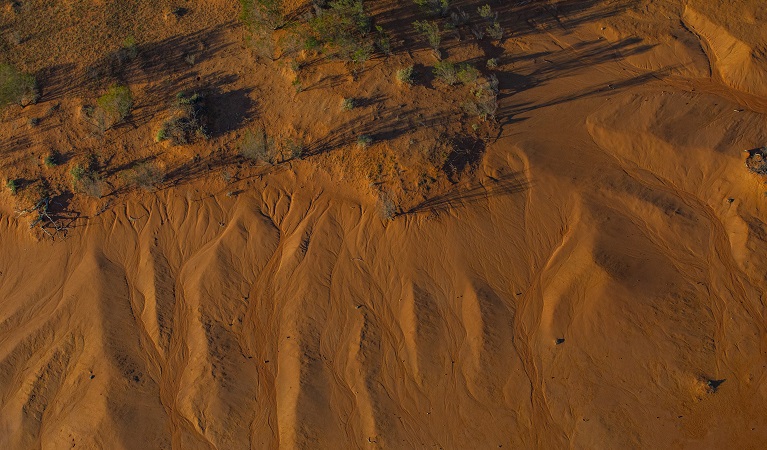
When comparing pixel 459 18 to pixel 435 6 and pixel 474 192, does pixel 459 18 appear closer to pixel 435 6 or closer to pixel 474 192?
pixel 435 6

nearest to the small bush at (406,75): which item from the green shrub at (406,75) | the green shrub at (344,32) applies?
the green shrub at (406,75)

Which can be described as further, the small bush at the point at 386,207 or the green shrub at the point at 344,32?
the green shrub at the point at 344,32

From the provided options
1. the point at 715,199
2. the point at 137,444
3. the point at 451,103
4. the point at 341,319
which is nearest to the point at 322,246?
the point at 341,319

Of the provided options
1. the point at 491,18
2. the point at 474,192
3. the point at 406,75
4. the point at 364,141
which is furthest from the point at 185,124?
the point at 491,18

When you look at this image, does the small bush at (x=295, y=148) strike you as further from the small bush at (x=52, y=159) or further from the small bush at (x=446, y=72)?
the small bush at (x=52, y=159)

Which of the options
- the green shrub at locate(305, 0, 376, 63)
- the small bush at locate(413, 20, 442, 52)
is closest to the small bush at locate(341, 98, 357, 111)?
the green shrub at locate(305, 0, 376, 63)

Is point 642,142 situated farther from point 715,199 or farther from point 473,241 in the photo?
point 473,241

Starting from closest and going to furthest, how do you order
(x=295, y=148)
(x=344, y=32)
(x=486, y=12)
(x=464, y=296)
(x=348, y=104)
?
1. (x=464, y=296)
2. (x=348, y=104)
3. (x=295, y=148)
4. (x=344, y=32)
5. (x=486, y=12)
